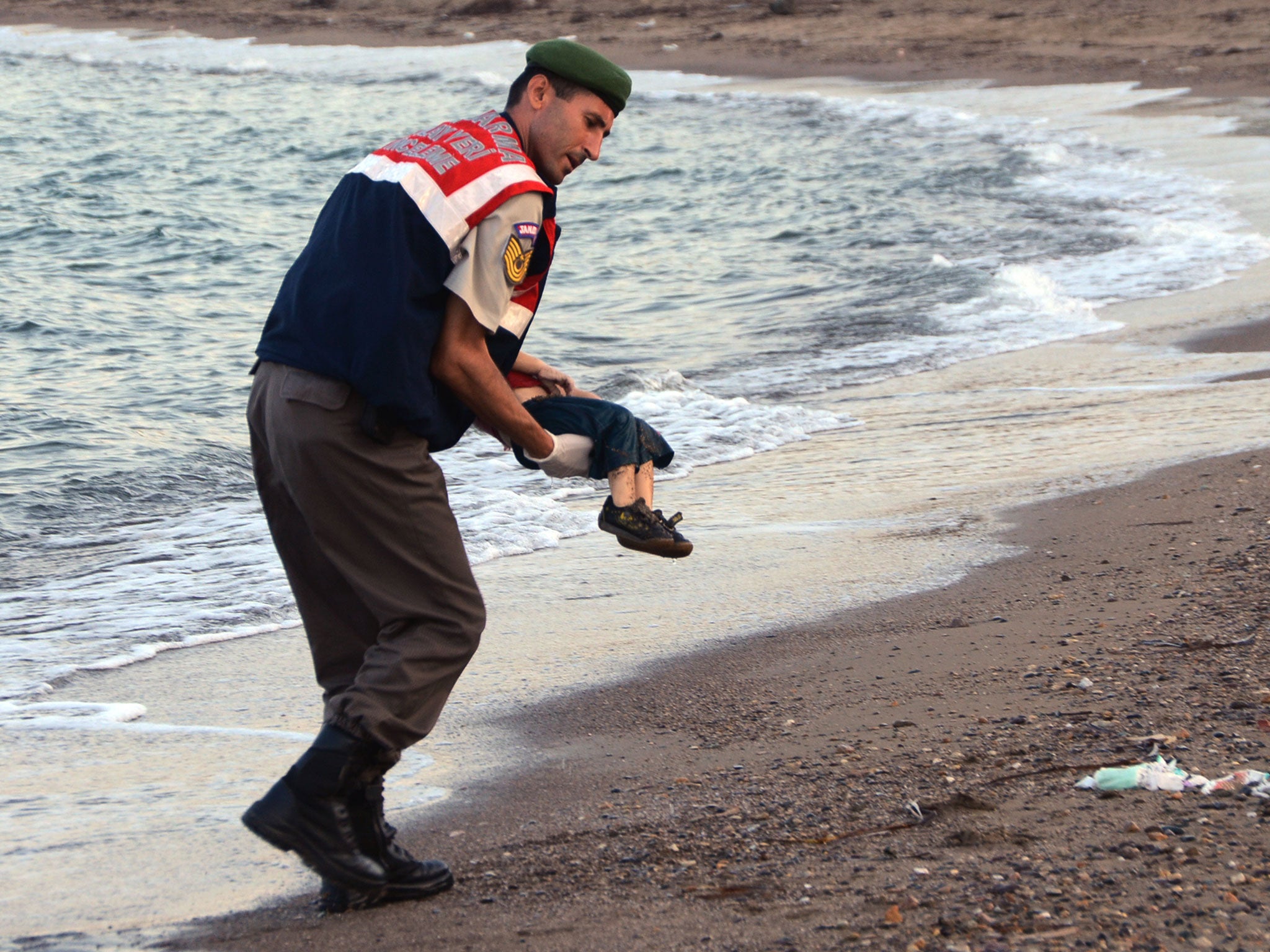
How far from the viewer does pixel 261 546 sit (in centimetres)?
627

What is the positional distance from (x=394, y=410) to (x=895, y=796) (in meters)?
1.34

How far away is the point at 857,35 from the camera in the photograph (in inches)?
1148

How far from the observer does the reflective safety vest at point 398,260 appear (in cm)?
264

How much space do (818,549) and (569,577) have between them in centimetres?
89

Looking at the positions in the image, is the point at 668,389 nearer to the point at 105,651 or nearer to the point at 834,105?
the point at 105,651

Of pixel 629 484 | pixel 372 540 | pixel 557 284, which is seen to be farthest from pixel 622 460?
pixel 557 284

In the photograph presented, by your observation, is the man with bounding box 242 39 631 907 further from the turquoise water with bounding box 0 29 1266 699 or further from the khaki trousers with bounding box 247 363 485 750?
the turquoise water with bounding box 0 29 1266 699

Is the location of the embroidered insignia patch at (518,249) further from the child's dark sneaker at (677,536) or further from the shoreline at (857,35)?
the shoreline at (857,35)

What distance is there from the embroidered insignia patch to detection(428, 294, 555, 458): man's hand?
0.10 metres

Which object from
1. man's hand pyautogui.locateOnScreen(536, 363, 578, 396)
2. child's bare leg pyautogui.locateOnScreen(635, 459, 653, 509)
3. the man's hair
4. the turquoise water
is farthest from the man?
the turquoise water

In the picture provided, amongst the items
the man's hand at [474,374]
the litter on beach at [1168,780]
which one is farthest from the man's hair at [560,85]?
the litter on beach at [1168,780]

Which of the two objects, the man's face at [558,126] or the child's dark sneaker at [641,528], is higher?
the man's face at [558,126]

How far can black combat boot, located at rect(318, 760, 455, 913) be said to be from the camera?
2.95 meters

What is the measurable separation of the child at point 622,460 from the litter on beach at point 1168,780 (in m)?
0.98
